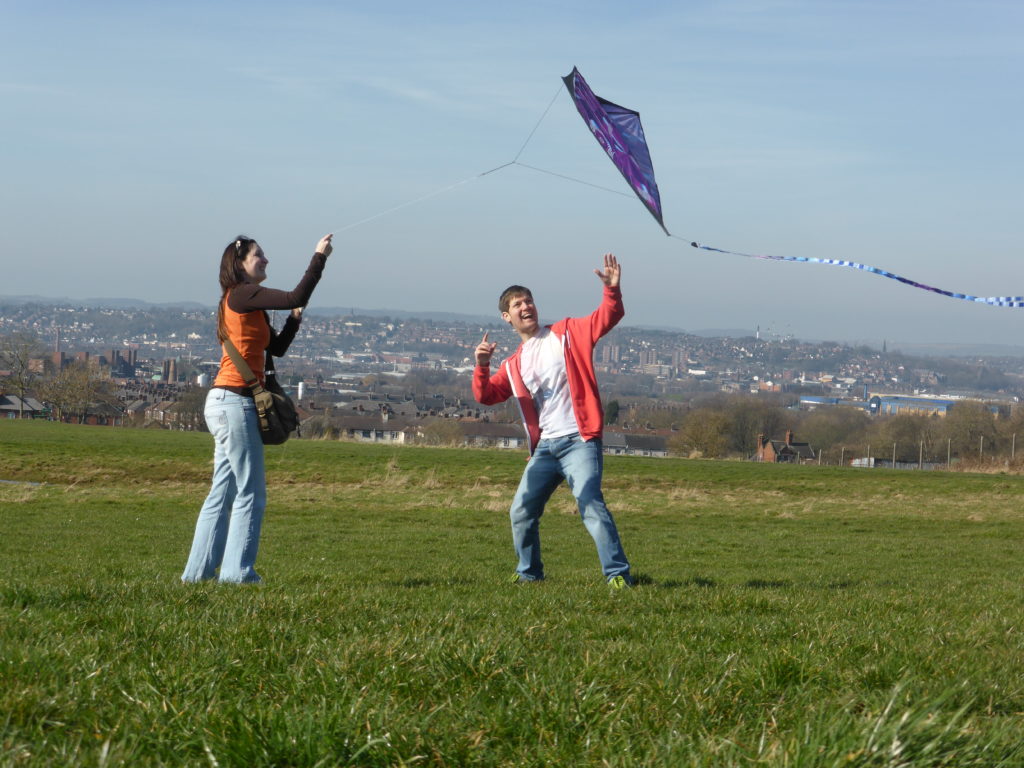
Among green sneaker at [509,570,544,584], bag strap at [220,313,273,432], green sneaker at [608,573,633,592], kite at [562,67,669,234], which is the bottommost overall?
green sneaker at [509,570,544,584]

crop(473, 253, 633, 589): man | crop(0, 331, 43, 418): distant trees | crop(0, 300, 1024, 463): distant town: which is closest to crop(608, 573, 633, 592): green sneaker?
crop(473, 253, 633, 589): man

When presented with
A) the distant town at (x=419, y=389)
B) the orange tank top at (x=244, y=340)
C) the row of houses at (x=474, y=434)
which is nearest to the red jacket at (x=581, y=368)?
the orange tank top at (x=244, y=340)

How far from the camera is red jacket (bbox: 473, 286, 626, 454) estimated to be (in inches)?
301

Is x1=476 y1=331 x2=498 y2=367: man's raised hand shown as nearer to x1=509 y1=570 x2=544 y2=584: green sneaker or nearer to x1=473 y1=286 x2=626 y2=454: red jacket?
x1=473 y1=286 x2=626 y2=454: red jacket

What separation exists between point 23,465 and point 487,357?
31360mm

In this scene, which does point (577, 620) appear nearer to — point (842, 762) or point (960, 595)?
point (842, 762)

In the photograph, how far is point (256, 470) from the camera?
23.5 feet

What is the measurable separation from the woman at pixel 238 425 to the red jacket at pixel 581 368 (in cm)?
177

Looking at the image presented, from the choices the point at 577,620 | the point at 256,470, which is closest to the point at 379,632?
the point at 577,620

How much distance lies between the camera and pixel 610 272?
764 cm

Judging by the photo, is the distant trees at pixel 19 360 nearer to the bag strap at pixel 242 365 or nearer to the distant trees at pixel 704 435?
the distant trees at pixel 704 435

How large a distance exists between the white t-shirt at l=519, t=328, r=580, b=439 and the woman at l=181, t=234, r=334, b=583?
168cm

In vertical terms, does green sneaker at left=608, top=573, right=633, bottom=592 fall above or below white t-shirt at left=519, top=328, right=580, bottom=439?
below

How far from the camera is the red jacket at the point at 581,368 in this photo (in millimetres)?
7652
